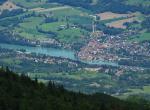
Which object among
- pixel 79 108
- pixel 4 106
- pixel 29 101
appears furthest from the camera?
pixel 79 108


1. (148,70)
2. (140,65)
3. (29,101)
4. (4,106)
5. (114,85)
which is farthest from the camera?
(140,65)

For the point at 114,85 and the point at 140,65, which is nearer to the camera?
the point at 114,85

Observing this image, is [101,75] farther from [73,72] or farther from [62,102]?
[62,102]

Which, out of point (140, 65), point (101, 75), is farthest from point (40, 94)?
point (140, 65)

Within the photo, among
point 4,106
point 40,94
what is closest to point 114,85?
point 40,94

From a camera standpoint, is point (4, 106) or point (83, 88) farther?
point (83, 88)

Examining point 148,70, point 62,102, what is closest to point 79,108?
point 62,102

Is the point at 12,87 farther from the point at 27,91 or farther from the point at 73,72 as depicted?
the point at 73,72

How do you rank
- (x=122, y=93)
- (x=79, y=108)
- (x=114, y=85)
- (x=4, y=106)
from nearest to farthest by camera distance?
(x=4, y=106) < (x=79, y=108) < (x=122, y=93) < (x=114, y=85)

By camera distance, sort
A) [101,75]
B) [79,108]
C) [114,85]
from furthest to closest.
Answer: [101,75]
[114,85]
[79,108]
